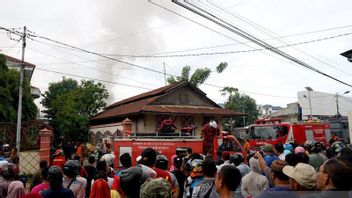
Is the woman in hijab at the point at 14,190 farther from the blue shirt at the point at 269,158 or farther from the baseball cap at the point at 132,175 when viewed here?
the blue shirt at the point at 269,158

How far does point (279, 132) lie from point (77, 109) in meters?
19.0

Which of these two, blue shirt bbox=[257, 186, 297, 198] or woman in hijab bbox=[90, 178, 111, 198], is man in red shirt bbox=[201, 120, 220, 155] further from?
blue shirt bbox=[257, 186, 297, 198]

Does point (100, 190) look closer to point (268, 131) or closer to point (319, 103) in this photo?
point (268, 131)

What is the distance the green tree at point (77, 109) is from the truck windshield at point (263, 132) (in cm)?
1645

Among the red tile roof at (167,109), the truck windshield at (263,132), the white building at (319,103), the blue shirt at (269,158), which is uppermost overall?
the white building at (319,103)

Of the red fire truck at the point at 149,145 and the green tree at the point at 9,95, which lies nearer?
the red fire truck at the point at 149,145

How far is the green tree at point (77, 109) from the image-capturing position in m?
30.1

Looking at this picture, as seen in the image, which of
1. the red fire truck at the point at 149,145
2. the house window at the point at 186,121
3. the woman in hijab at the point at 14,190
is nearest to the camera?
the woman in hijab at the point at 14,190

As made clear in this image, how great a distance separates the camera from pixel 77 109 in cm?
3128

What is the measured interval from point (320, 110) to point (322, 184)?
5782 cm

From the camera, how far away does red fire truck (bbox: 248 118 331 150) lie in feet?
62.7

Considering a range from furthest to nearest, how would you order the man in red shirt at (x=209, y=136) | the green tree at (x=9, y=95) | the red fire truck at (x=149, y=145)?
the green tree at (x=9, y=95) → the man in red shirt at (x=209, y=136) → the red fire truck at (x=149, y=145)

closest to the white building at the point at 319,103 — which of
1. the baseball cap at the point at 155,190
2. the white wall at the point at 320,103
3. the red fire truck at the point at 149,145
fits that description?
the white wall at the point at 320,103

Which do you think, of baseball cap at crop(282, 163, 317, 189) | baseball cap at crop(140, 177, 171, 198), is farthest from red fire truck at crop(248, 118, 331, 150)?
baseball cap at crop(140, 177, 171, 198)
